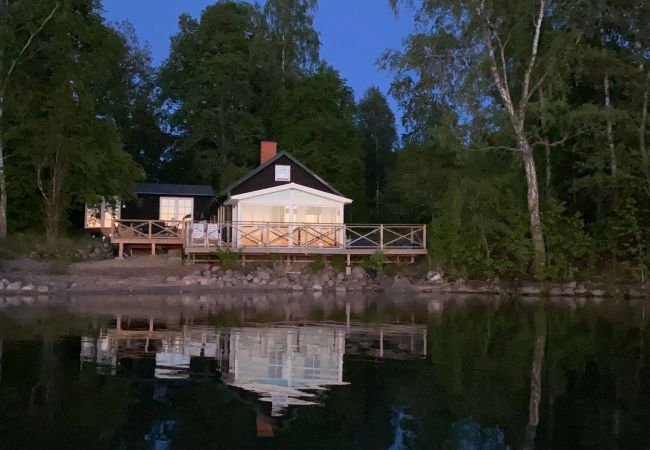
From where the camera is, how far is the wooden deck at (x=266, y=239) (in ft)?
78.0

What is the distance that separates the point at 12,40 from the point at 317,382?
20.3 meters

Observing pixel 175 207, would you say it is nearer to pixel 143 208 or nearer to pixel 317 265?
pixel 143 208

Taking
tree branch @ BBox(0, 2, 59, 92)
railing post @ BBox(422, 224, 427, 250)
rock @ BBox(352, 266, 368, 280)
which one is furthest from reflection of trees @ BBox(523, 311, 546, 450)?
tree branch @ BBox(0, 2, 59, 92)

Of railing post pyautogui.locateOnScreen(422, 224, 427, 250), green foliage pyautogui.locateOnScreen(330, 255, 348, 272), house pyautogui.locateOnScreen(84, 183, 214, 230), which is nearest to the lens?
green foliage pyautogui.locateOnScreen(330, 255, 348, 272)

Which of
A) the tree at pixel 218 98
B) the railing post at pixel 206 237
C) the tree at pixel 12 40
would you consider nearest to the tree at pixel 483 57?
the railing post at pixel 206 237

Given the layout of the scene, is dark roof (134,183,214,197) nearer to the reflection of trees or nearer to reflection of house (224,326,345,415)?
reflection of house (224,326,345,415)

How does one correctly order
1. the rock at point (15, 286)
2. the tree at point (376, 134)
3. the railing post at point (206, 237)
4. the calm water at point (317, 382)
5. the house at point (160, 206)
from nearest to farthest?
1. the calm water at point (317, 382)
2. the rock at point (15, 286)
3. the railing post at point (206, 237)
4. the house at point (160, 206)
5. the tree at point (376, 134)

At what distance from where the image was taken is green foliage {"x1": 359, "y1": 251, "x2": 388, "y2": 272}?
24094 millimetres

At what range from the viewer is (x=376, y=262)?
24.1 meters

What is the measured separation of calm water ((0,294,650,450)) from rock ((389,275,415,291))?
7462mm

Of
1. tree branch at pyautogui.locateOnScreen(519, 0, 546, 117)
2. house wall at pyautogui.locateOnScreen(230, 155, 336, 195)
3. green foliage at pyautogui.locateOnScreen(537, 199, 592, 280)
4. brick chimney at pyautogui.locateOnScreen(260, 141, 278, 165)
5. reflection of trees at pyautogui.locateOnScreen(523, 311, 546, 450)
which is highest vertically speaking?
tree branch at pyautogui.locateOnScreen(519, 0, 546, 117)

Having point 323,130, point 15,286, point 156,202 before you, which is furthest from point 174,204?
point 15,286

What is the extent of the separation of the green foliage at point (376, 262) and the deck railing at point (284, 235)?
432 mm

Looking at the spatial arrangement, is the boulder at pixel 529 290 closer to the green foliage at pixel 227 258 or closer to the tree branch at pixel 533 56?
the tree branch at pixel 533 56
